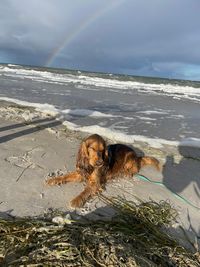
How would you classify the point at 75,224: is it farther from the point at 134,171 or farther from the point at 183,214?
the point at 134,171

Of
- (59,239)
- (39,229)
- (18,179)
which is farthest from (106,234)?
(18,179)

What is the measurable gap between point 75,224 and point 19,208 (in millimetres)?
758

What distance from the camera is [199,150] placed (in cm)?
763

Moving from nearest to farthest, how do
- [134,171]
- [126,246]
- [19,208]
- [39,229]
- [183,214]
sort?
[126,246]
[39,229]
[19,208]
[183,214]
[134,171]

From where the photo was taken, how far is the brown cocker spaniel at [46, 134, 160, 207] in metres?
4.45

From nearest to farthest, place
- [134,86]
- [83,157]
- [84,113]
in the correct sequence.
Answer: [83,157], [84,113], [134,86]

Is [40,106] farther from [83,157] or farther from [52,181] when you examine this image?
[83,157]

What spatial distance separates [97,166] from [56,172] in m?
0.93

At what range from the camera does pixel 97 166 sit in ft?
15.1

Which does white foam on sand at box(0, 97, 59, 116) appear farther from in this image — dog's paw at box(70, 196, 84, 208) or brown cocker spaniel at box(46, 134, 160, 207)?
dog's paw at box(70, 196, 84, 208)

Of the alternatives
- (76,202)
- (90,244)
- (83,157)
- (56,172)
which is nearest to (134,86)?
(56,172)

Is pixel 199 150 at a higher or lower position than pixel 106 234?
lower

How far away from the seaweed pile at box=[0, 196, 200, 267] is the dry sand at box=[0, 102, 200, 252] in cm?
36

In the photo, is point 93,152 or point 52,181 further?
point 52,181
